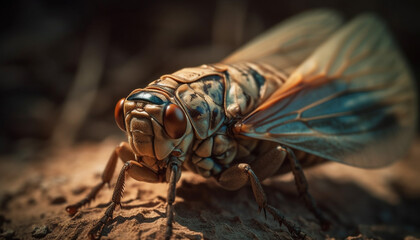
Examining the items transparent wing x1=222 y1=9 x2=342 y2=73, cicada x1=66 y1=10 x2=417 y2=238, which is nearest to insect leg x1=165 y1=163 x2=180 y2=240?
cicada x1=66 y1=10 x2=417 y2=238

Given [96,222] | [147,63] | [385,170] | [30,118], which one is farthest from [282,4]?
[96,222]

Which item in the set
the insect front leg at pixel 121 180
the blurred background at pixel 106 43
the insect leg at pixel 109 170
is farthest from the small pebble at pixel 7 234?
the blurred background at pixel 106 43

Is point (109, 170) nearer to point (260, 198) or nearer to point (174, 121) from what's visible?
point (174, 121)

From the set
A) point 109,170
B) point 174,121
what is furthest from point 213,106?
point 109,170

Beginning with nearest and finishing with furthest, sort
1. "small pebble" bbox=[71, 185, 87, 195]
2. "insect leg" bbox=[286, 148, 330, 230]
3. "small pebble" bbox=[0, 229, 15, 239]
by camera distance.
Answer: "small pebble" bbox=[0, 229, 15, 239] < "insect leg" bbox=[286, 148, 330, 230] < "small pebble" bbox=[71, 185, 87, 195]

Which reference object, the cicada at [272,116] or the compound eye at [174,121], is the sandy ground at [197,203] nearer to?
the cicada at [272,116]

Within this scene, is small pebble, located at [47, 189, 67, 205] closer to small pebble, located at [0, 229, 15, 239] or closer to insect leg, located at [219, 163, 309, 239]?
small pebble, located at [0, 229, 15, 239]
